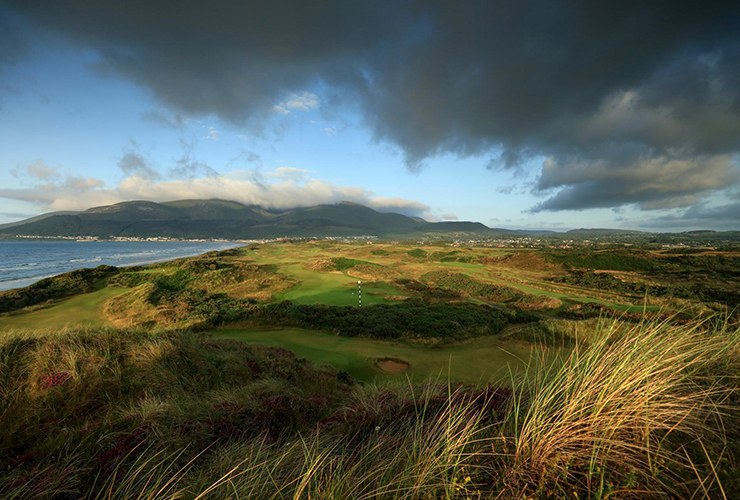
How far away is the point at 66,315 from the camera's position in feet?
54.3

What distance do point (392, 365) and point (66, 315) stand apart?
68.9 ft

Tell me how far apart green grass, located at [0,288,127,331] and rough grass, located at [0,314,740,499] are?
38.4 feet

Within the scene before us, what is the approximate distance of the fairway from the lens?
32.3 ft

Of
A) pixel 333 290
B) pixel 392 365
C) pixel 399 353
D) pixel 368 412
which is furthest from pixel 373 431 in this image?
pixel 333 290

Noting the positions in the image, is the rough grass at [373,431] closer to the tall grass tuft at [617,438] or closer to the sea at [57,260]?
the tall grass tuft at [617,438]

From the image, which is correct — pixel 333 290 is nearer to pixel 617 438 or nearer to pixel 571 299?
pixel 571 299

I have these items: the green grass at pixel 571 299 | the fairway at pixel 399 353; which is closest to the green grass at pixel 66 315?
the fairway at pixel 399 353

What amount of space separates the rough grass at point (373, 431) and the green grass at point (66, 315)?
11710mm

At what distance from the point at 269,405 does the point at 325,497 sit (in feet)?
11.3

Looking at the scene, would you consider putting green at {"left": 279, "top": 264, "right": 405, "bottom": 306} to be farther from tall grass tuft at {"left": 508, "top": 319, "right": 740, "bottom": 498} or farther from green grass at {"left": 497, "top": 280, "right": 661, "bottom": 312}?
tall grass tuft at {"left": 508, "top": 319, "right": 740, "bottom": 498}

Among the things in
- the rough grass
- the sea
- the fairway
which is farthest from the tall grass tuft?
the sea

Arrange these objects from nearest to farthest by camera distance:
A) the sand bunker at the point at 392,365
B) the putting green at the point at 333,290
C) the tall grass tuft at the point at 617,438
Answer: the tall grass tuft at the point at 617,438
the sand bunker at the point at 392,365
the putting green at the point at 333,290

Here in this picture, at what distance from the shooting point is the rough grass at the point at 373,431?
2078 mm

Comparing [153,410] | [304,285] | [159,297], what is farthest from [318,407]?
[304,285]
